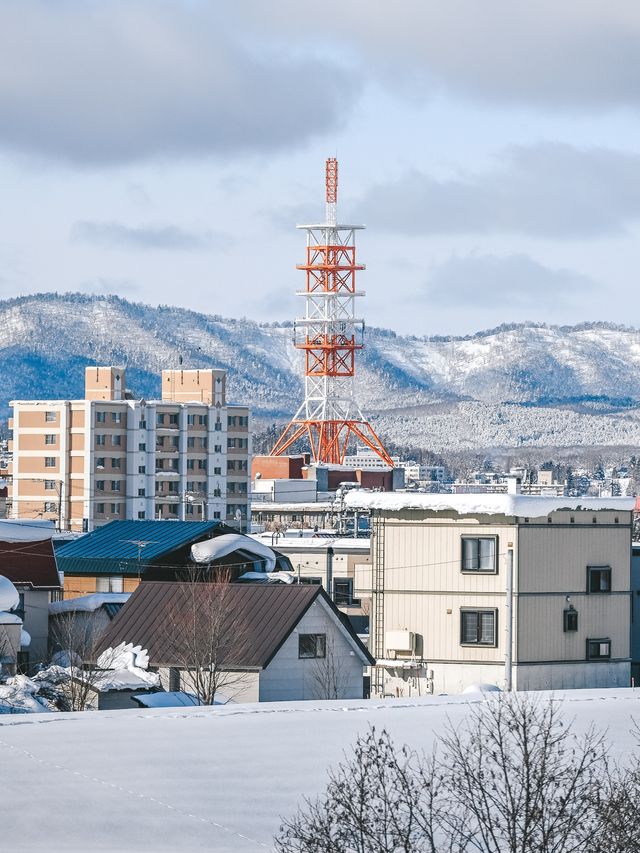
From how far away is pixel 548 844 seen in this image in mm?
12547

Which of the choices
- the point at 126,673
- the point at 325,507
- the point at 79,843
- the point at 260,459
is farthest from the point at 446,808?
the point at 260,459

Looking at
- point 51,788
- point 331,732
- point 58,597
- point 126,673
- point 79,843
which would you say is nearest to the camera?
point 79,843

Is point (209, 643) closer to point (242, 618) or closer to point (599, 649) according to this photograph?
point (242, 618)

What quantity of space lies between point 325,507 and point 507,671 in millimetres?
78865

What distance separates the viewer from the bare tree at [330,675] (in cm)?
2884

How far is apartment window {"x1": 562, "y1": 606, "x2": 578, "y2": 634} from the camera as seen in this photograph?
31181 millimetres

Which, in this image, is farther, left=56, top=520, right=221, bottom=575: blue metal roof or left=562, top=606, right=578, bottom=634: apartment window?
left=56, top=520, right=221, bottom=575: blue metal roof

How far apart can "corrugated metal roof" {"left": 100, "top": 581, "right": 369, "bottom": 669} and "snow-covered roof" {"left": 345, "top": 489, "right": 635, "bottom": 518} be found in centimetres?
273

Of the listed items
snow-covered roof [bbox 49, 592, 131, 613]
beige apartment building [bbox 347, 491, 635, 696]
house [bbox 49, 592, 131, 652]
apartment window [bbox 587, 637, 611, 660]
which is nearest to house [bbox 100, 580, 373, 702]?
beige apartment building [bbox 347, 491, 635, 696]

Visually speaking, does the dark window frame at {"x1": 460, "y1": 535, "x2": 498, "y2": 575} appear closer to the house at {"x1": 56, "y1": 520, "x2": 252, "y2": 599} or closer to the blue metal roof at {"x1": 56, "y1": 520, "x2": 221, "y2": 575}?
the house at {"x1": 56, "y1": 520, "x2": 252, "y2": 599}

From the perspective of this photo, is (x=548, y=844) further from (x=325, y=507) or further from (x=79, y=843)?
(x=325, y=507)

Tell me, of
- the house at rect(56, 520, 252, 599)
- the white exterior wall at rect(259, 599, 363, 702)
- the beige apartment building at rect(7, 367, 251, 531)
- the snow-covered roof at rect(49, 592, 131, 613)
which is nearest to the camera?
the white exterior wall at rect(259, 599, 363, 702)

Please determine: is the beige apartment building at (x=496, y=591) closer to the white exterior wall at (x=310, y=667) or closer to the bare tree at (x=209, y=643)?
the white exterior wall at (x=310, y=667)

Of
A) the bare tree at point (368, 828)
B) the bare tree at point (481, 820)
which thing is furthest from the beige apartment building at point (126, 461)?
the bare tree at point (368, 828)
